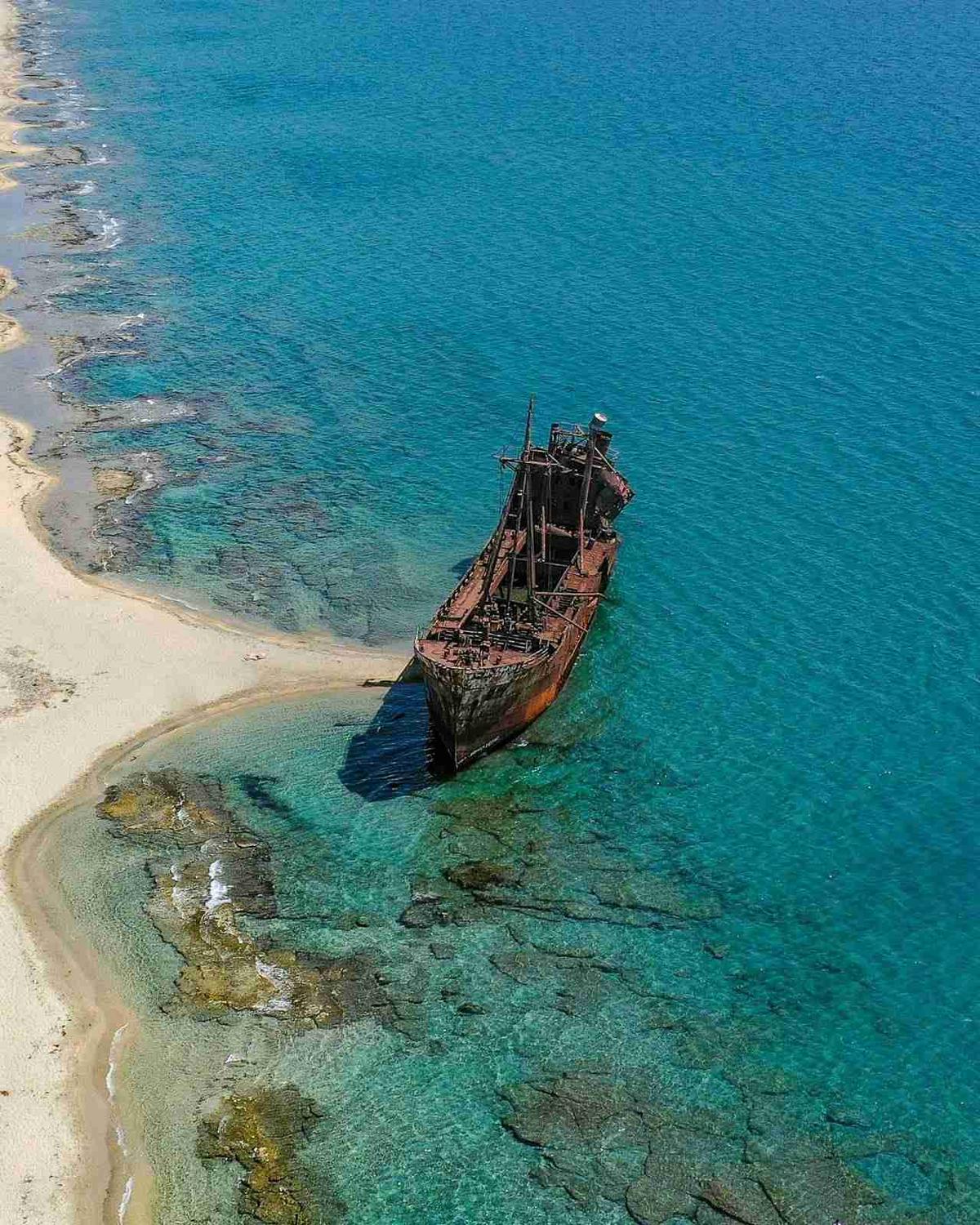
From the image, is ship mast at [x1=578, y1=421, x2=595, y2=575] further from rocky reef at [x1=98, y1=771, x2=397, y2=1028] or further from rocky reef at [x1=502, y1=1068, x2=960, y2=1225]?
rocky reef at [x1=502, y1=1068, x2=960, y2=1225]

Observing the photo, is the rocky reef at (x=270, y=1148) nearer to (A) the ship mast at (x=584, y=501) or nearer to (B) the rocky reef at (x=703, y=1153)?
(B) the rocky reef at (x=703, y=1153)

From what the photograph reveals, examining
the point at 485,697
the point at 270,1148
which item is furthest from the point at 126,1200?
the point at 485,697

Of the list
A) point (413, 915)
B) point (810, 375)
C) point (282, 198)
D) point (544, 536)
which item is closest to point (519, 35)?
point (282, 198)

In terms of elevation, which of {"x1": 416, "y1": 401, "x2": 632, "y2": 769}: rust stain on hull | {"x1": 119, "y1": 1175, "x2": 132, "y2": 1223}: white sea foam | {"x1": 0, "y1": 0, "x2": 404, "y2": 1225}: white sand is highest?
{"x1": 416, "y1": 401, "x2": 632, "y2": 769}: rust stain on hull

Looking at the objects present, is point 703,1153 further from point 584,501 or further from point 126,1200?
point 584,501

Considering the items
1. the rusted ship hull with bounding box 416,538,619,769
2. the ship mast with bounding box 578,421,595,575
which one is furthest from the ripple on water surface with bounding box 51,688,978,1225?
the ship mast with bounding box 578,421,595,575

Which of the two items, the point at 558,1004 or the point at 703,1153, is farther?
the point at 558,1004
